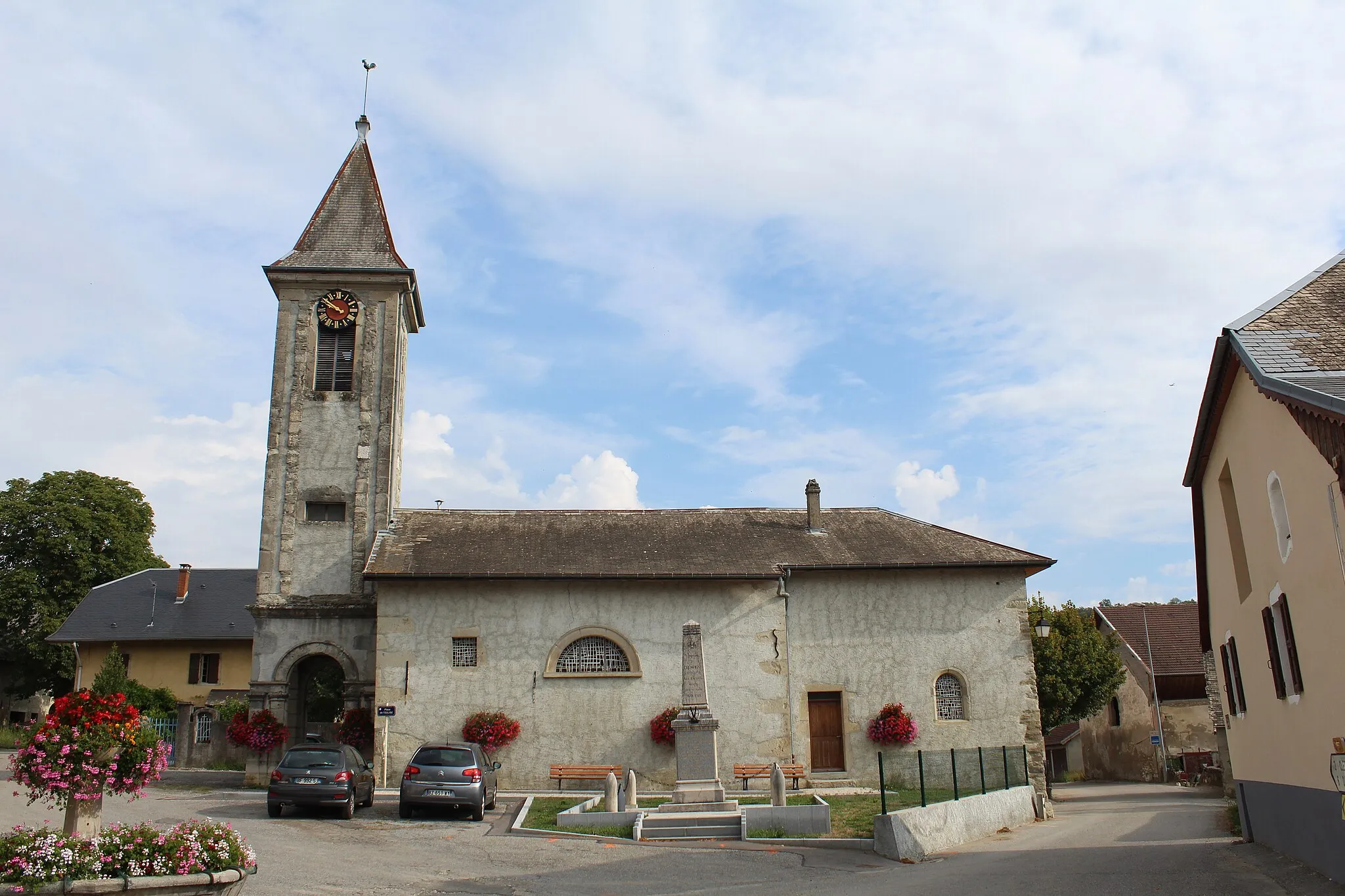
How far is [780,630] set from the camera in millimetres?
24000

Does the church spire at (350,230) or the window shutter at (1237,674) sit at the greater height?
the church spire at (350,230)

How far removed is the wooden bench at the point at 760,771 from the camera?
22.3 metres

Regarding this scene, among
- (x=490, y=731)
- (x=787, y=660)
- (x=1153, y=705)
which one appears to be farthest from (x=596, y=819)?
(x=1153, y=705)

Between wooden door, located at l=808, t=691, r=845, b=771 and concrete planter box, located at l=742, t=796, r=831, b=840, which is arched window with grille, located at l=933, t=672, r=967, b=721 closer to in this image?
wooden door, located at l=808, t=691, r=845, b=771

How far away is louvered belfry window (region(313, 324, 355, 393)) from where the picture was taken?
2595 centimetres

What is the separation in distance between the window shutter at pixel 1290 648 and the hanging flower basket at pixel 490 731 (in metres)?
16.0

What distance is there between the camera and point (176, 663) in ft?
123

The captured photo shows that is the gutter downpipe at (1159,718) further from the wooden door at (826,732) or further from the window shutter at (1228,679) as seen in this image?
the window shutter at (1228,679)

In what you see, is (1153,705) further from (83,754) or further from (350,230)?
(83,754)

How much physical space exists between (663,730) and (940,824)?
9125mm

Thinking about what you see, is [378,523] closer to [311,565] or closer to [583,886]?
[311,565]

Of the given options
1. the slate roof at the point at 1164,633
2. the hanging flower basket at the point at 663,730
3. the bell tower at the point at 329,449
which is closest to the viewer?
the hanging flower basket at the point at 663,730

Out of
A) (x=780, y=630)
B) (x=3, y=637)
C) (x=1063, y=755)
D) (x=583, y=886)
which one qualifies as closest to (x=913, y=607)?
(x=780, y=630)

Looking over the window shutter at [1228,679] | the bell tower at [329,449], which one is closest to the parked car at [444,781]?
the bell tower at [329,449]
